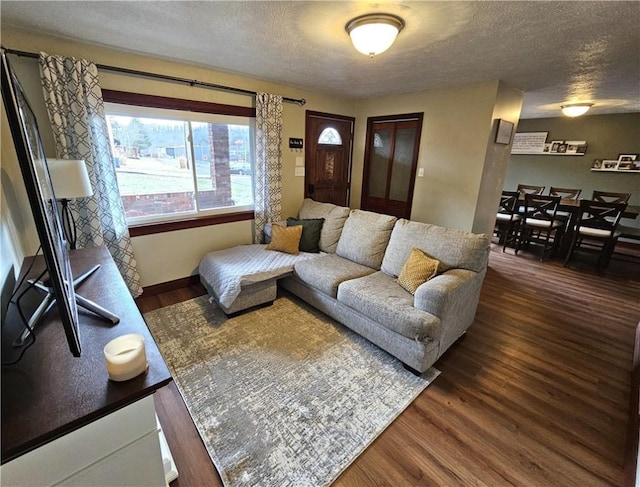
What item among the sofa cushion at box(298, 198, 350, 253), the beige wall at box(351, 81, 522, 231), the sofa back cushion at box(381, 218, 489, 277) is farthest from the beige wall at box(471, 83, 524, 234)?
the sofa cushion at box(298, 198, 350, 253)

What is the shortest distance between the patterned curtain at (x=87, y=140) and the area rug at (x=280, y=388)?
0.86m

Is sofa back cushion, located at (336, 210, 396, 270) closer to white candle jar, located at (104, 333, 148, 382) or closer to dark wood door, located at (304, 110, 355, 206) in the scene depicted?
dark wood door, located at (304, 110, 355, 206)

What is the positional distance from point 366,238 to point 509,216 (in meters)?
3.44

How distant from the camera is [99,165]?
251cm

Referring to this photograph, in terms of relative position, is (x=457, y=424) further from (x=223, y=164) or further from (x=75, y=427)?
(x=223, y=164)

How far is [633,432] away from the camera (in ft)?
5.35

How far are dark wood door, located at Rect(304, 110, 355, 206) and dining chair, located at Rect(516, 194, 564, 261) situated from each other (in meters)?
3.02

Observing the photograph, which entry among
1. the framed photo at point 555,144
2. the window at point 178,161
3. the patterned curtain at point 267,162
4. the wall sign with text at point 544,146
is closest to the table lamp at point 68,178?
the window at point 178,161

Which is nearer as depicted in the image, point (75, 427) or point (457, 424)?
point (75, 427)

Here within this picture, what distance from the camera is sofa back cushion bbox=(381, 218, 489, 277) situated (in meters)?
2.32

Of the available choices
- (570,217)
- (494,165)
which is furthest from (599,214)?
(494,165)

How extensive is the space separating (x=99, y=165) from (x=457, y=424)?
11.1 ft

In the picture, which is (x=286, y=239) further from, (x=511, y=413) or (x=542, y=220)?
(x=542, y=220)

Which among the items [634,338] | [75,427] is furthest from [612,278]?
[75,427]
